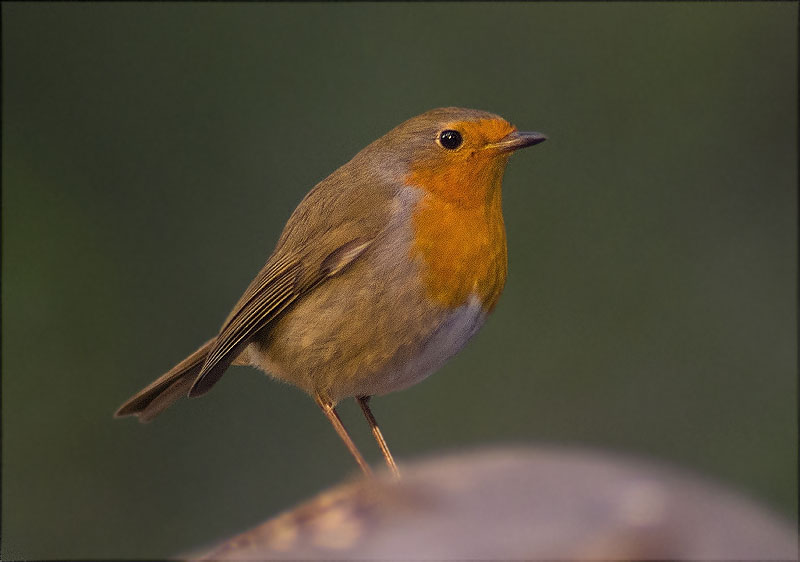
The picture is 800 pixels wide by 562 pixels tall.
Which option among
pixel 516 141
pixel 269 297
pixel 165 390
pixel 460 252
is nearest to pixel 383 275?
pixel 460 252

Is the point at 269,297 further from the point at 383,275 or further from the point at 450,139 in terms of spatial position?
the point at 450,139

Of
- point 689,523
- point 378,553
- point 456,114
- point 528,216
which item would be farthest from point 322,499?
point 528,216

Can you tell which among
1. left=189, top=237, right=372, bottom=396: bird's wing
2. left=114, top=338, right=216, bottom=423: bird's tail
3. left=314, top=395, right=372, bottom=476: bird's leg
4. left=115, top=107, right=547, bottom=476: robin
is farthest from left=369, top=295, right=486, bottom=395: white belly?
left=114, top=338, right=216, bottom=423: bird's tail

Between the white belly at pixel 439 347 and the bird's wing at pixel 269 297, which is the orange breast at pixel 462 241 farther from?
the bird's wing at pixel 269 297

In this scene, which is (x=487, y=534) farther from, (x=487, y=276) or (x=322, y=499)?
(x=487, y=276)

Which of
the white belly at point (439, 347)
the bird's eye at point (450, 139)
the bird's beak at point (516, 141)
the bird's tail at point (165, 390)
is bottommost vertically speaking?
the white belly at point (439, 347)

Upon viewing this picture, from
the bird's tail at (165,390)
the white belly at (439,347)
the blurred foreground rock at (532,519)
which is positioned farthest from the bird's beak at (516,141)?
the bird's tail at (165,390)
